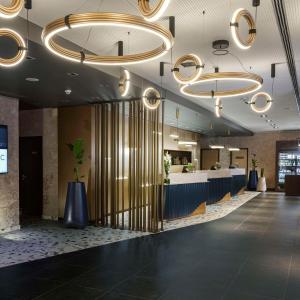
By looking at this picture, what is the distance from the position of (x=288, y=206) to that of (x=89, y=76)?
9412 mm

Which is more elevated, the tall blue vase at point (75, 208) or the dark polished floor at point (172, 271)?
the tall blue vase at point (75, 208)

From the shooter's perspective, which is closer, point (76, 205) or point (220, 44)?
point (220, 44)

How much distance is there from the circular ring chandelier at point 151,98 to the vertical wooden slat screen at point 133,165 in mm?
340

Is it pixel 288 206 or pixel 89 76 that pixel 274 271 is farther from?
pixel 288 206

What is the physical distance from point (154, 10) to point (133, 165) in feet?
17.3

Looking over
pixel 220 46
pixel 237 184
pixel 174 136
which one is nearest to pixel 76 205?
pixel 220 46

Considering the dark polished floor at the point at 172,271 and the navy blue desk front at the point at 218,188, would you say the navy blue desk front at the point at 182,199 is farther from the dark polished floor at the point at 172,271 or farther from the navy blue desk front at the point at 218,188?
the navy blue desk front at the point at 218,188

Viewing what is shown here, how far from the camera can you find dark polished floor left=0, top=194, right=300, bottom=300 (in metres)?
3.94

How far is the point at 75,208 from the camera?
7.59 m

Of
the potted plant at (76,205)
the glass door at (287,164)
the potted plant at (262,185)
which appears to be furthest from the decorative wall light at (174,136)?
the potted plant at (76,205)

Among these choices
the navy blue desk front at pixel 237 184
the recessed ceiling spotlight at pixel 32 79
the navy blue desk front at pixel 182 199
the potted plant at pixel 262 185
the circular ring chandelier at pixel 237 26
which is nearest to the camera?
the circular ring chandelier at pixel 237 26

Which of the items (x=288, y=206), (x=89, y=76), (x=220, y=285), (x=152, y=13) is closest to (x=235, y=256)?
(x=220, y=285)

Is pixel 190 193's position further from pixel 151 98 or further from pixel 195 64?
pixel 195 64

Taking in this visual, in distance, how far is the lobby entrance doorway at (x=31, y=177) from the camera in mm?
Result: 9195
